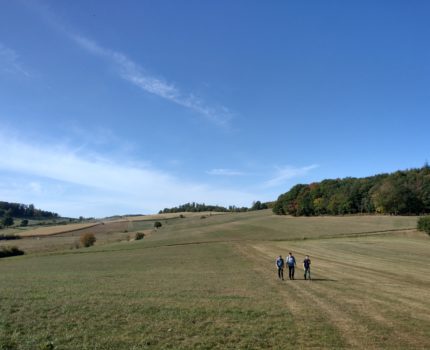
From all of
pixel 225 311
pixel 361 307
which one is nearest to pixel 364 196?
pixel 361 307

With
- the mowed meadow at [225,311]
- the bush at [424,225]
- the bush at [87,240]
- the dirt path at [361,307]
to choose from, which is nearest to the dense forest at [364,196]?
the bush at [424,225]

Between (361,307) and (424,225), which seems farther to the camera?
(424,225)

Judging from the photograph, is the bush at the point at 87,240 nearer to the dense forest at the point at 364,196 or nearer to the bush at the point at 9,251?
the bush at the point at 9,251

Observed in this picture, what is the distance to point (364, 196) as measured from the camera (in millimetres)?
131125

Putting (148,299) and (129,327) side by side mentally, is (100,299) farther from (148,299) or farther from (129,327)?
(129,327)

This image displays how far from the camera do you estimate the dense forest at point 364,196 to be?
112375 mm

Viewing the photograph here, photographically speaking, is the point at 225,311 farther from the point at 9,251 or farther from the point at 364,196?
the point at 364,196

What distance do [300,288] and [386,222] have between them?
77.3 meters

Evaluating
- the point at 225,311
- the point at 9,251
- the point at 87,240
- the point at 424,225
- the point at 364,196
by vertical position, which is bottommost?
the point at 225,311

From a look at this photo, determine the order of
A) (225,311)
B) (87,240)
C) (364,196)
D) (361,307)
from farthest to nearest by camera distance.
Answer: (364,196)
(87,240)
(361,307)
(225,311)

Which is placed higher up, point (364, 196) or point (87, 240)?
point (364, 196)

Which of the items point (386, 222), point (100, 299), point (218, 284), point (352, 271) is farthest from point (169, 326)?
point (386, 222)

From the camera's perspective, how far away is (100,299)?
2100 centimetres

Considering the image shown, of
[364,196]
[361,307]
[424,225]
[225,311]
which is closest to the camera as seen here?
[225,311]
